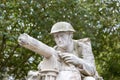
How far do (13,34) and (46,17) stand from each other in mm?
1232

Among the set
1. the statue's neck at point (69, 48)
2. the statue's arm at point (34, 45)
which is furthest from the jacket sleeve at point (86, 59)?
the statue's arm at point (34, 45)

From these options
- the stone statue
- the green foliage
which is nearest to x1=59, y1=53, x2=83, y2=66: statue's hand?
the stone statue

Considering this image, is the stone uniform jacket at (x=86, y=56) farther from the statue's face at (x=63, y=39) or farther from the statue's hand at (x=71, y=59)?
the statue's face at (x=63, y=39)

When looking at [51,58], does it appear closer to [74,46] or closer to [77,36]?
[74,46]

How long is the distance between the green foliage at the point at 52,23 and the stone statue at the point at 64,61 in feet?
20.0

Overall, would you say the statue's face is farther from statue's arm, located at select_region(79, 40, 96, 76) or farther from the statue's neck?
statue's arm, located at select_region(79, 40, 96, 76)

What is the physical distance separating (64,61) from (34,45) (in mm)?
668

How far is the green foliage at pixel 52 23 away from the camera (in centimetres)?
1354

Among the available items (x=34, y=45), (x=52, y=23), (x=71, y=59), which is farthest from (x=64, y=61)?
(x=52, y=23)

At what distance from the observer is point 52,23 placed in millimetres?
13430

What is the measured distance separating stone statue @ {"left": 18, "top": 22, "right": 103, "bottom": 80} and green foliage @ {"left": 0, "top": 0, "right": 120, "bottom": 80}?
20.0ft

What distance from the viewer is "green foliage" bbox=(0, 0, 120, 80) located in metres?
13.5

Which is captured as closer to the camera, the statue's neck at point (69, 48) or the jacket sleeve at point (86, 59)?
the jacket sleeve at point (86, 59)

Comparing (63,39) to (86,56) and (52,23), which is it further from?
(52,23)
